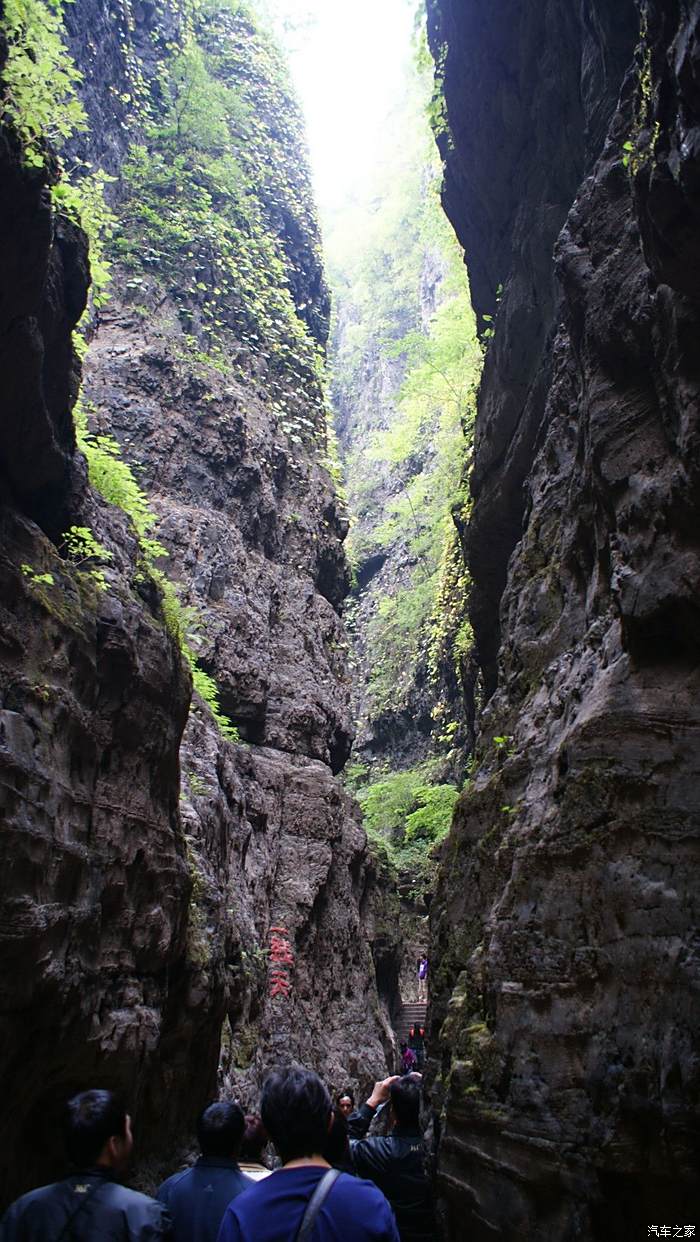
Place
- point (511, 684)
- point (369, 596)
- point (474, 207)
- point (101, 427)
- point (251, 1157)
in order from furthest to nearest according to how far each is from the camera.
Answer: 1. point (369, 596)
2. point (101, 427)
3. point (474, 207)
4. point (511, 684)
5. point (251, 1157)

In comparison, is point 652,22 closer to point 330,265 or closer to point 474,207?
point 474,207

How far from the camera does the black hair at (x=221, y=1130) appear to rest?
12.0ft

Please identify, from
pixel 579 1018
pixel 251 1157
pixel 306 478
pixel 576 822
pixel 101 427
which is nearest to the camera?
pixel 251 1157

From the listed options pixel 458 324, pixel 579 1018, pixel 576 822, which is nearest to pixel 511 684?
pixel 576 822

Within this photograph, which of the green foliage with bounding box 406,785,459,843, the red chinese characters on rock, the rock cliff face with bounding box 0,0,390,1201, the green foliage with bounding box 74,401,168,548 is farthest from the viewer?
the green foliage with bounding box 406,785,459,843

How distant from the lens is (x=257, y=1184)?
257 centimetres

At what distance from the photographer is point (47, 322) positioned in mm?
7184

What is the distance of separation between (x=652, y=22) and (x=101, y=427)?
12.6m

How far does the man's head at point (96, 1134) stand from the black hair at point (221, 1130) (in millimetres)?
485

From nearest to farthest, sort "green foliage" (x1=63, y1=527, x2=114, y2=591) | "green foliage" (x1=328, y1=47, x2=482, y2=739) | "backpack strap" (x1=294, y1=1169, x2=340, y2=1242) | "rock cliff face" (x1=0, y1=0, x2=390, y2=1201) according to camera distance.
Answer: "backpack strap" (x1=294, y1=1169, x2=340, y2=1242) < "rock cliff face" (x1=0, y1=0, x2=390, y2=1201) < "green foliage" (x1=63, y1=527, x2=114, y2=591) < "green foliage" (x1=328, y1=47, x2=482, y2=739)

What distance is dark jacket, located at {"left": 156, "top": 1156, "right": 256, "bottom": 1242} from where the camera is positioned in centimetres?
341

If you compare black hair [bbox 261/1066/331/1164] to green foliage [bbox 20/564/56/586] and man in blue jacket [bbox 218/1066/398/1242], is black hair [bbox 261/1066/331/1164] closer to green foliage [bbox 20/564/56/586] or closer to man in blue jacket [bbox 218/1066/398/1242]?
man in blue jacket [bbox 218/1066/398/1242]

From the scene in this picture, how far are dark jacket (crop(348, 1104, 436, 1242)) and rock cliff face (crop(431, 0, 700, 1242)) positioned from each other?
84 centimetres

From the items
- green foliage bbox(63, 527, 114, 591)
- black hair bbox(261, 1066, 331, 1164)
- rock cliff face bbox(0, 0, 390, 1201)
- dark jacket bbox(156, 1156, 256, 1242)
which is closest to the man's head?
dark jacket bbox(156, 1156, 256, 1242)
